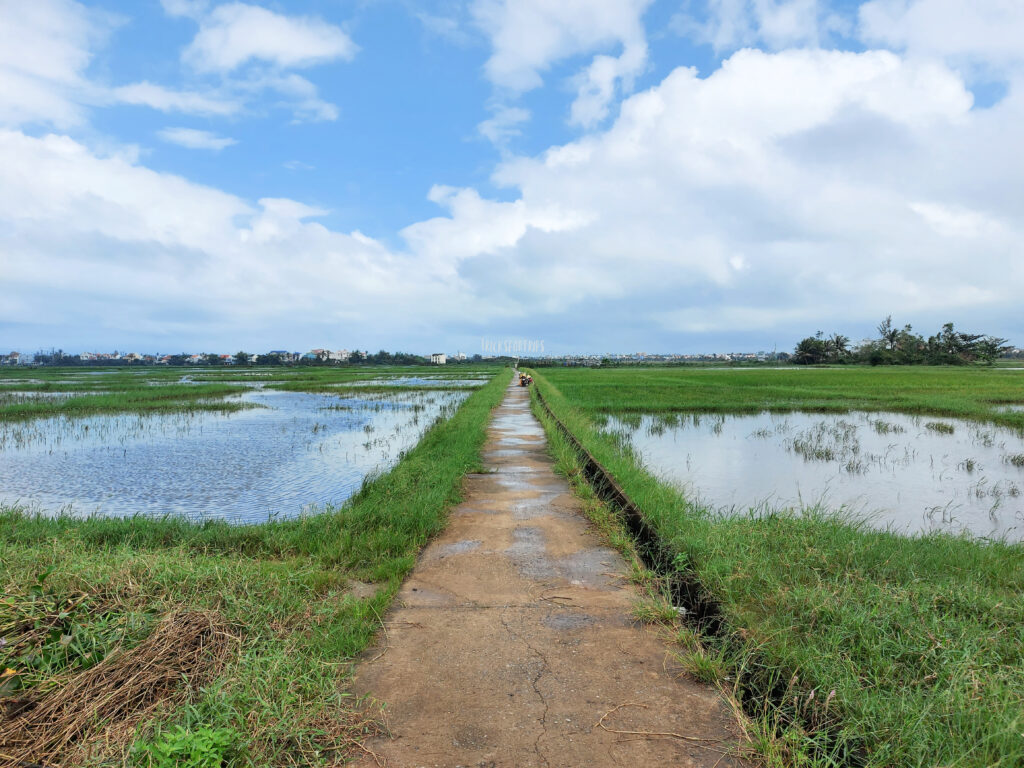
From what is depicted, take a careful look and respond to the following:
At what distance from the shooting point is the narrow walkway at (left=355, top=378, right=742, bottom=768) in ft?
7.11

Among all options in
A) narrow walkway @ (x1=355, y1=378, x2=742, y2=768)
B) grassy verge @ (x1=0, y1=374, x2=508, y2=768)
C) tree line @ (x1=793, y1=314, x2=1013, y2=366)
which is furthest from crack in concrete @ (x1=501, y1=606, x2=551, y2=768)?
tree line @ (x1=793, y1=314, x2=1013, y2=366)

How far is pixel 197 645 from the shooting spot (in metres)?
2.59

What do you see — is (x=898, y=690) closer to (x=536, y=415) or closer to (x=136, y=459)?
(x=136, y=459)

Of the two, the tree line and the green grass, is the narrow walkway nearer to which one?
the green grass

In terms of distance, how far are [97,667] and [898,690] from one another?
347 centimetres

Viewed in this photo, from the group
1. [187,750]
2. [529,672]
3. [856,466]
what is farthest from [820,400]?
[187,750]

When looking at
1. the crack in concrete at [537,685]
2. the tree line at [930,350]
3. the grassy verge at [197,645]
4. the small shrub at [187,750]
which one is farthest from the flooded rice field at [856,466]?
the tree line at [930,350]

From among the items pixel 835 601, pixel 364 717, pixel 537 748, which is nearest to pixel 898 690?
pixel 835 601

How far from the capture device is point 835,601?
315 centimetres

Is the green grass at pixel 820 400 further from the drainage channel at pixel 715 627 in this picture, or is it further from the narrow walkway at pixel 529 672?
the narrow walkway at pixel 529 672

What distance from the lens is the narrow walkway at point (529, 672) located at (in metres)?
2.17

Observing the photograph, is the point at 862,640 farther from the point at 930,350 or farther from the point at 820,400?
the point at 930,350

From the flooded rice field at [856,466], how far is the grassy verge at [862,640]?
1.83m

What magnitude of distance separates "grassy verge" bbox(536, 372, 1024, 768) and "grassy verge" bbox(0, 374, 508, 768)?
187cm
